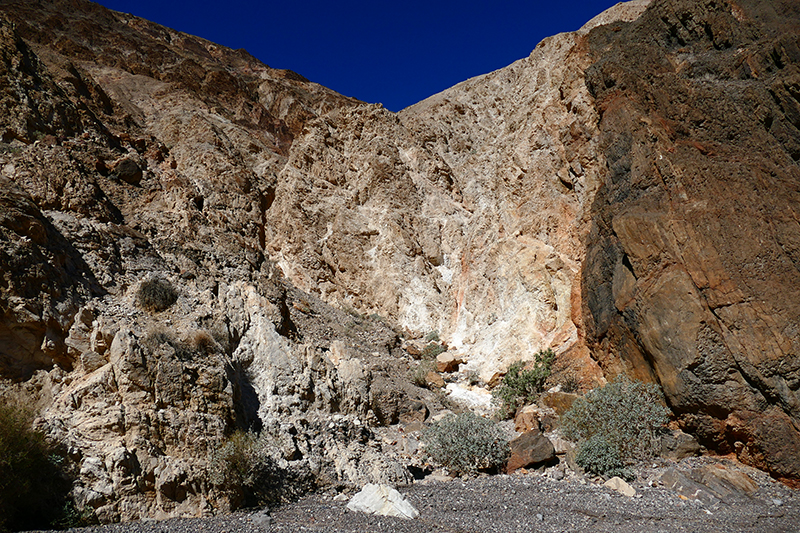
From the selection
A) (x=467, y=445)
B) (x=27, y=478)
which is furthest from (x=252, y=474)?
(x=467, y=445)

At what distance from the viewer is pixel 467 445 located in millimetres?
8602

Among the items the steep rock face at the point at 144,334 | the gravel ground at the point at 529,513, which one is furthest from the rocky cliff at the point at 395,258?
the gravel ground at the point at 529,513

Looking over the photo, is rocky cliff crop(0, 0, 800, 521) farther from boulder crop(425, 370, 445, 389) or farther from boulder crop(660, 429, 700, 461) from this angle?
boulder crop(425, 370, 445, 389)

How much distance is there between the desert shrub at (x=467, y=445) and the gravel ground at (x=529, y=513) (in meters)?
0.72

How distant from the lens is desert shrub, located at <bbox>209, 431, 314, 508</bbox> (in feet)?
20.0

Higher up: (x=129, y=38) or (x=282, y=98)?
(x=129, y=38)

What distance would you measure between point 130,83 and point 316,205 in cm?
1282

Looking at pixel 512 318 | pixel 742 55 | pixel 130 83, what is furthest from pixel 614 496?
pixel 130 83

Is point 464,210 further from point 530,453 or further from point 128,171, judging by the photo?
point 530,453

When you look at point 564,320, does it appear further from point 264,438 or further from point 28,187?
point 28,187

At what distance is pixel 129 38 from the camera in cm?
3003

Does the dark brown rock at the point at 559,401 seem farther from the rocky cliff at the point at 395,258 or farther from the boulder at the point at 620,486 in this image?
the boulder at the point at 620,486

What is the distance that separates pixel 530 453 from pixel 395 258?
10.9 metres

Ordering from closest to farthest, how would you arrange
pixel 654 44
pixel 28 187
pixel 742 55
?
pixel 28 187
pixel 742 55
pixel 654 44
